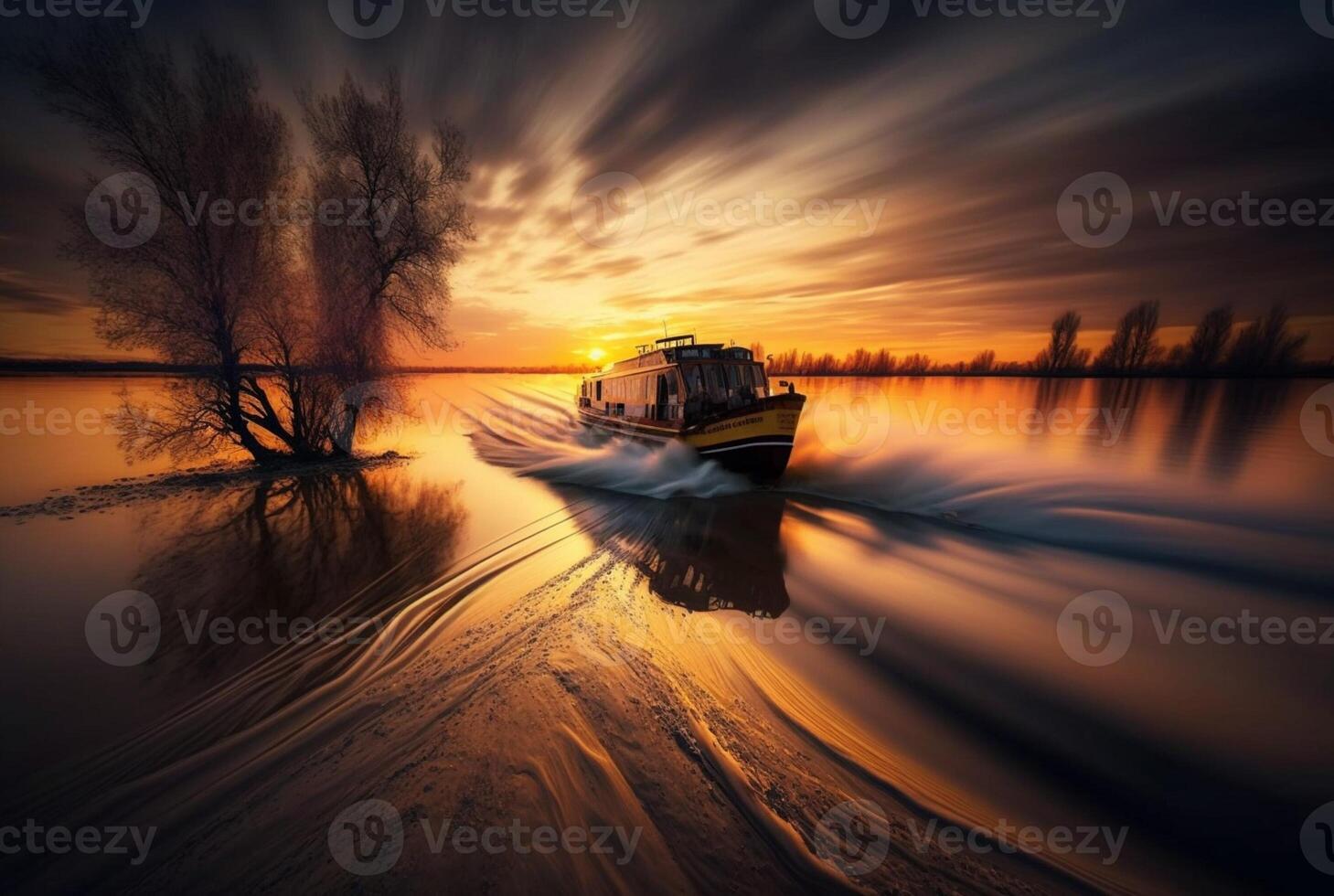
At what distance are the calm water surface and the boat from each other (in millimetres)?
2744

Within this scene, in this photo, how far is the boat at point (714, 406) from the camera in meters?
13.0

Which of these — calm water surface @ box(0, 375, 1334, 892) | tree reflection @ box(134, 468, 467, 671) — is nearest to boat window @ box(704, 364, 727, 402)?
calm water surface @ box(0, 375, 1334, 892)

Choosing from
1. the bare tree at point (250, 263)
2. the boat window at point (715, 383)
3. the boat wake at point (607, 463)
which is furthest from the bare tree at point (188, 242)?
the boat window at point (715, 383)

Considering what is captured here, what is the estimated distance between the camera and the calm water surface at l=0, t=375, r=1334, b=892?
301 cm

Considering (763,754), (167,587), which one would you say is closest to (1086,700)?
(763,754)

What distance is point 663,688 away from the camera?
177 inches

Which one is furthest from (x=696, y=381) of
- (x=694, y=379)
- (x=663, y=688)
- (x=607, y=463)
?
(x=663, y=688)

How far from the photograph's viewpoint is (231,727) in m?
3.80

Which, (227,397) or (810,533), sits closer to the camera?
(810,533)

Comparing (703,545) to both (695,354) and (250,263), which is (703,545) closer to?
(695,354)

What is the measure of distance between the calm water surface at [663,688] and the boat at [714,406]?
274cm

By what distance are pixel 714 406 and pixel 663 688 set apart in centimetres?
1144

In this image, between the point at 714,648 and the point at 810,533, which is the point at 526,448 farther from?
the point at 714,648

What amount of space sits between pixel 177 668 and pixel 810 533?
35.9 feet
